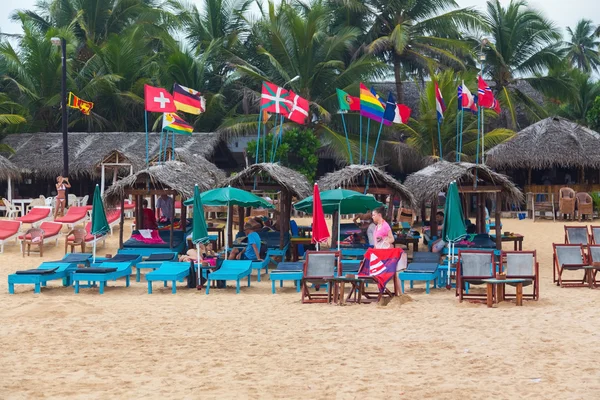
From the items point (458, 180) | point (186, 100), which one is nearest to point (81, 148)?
point (186, 100)

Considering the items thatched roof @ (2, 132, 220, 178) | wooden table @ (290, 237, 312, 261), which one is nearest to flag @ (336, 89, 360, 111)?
wooden table @ (290, 237, 312, 261)

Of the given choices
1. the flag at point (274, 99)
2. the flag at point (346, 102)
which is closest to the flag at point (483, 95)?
the flag at point (346, 102)

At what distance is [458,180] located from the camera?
16.8 meters

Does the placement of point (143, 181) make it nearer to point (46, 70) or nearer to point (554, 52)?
point (46, 70)

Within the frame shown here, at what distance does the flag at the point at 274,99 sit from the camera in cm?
1697

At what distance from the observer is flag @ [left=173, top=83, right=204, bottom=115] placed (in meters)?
17.5

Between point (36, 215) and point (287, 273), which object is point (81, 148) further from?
point (287, 273)

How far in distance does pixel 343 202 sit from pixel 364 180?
1584 millimetres

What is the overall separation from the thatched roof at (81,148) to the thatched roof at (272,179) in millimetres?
11722

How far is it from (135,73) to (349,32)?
8.77 m

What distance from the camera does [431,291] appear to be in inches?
501

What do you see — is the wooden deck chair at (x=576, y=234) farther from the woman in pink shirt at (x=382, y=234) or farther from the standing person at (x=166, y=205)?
the standing person at (x=166, y=205)

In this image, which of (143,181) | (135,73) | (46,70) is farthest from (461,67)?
(143,181)

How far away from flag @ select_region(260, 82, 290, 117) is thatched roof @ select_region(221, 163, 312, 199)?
47.4 inches
